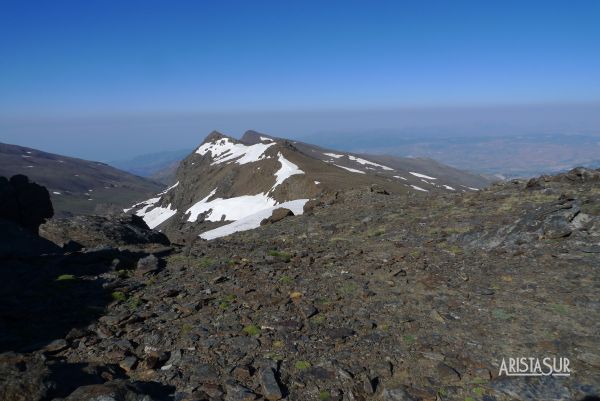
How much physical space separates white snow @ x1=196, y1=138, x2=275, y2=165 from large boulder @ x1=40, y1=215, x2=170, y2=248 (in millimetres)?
62298

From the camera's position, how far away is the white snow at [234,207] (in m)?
60.3

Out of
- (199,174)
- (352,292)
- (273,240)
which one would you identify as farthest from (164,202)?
(352,292)

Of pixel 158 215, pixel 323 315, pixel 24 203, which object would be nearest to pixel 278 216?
pixel 24 203

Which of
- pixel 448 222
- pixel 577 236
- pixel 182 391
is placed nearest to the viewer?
pixel 182 391

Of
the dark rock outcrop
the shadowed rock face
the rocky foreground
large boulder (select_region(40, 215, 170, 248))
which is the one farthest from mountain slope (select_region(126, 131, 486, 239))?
the rocky foreground

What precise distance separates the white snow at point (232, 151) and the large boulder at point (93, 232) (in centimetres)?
6230

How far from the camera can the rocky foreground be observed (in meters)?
7.01

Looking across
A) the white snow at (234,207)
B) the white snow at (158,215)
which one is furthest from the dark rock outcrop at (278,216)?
the white snow at (158,215)

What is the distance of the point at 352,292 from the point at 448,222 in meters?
7.82

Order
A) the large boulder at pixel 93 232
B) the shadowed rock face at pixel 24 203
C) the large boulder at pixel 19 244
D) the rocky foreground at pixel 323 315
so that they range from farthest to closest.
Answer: the shadowed rock face at pixel 24 203 < the large boulder at pixel 93 232 < the large boulder at pixel 19 244 < the rocky foreground at pixel 323 315

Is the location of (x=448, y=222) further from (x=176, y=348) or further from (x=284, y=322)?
(x=176, y=348)

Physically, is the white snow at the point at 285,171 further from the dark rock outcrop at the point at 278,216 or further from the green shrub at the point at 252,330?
the green shrub at the point at 252,330

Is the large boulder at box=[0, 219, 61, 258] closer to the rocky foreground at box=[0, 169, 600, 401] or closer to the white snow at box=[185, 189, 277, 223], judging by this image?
the rocky foreground at box=[0, 169, 600, 401]

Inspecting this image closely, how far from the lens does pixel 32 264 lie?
13844mm
